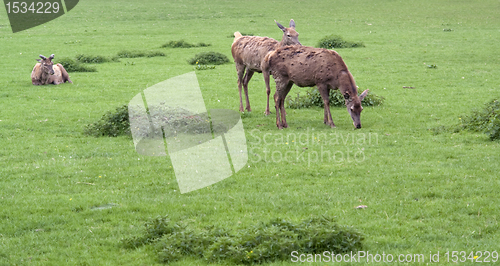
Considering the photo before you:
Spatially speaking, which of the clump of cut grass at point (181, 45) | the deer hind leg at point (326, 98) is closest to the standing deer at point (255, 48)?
the deer hind leg at point (326, 98)

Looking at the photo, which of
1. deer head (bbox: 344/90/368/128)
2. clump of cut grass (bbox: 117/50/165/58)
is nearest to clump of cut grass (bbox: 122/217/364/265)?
deer head (bbox: 344/90/368/128)

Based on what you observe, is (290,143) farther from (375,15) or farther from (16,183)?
(375,15)

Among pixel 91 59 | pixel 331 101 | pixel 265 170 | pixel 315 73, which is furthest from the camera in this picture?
pixel 91 59

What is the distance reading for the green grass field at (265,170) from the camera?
292 inches

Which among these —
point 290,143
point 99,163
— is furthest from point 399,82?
point 99,163

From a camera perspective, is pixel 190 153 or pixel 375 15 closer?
pixel 190 153

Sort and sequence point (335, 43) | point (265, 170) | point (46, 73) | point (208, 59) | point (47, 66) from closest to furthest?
point (265, 170)
point (47, 66)
point (46, 73)
point (208, 59)
point (335, 43)

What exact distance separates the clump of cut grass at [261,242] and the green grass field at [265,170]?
0.65 feet

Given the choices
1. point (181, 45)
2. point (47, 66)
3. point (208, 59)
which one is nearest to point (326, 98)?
point (47, 66)

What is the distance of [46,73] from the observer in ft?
71.7

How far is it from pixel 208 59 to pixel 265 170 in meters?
17.5

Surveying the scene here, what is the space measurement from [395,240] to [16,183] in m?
7.18

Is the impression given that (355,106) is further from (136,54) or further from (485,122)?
(136,54)

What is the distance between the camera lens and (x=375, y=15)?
48.6m
